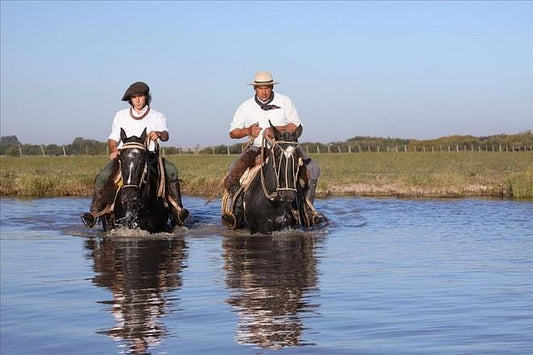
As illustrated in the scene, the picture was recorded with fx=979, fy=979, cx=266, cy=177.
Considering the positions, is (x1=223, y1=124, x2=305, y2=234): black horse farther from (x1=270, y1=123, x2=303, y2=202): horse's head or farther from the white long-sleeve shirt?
the white long-sleeve shirt

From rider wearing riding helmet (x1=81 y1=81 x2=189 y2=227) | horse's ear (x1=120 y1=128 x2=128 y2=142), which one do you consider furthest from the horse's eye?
horse's ear (x1=120 y1=128 x2=128 y2=142)

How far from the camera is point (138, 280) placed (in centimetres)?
1051

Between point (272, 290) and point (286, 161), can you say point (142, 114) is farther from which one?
point (272, 290)

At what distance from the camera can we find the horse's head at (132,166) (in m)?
13.8

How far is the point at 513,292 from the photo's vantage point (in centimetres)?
918

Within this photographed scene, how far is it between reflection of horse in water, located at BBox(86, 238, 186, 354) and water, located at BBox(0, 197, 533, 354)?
18mm

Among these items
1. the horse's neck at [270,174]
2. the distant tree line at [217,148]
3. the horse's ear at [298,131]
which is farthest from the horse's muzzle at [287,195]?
the distant tree line at [217,148]

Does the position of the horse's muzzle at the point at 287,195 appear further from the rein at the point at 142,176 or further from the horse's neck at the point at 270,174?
the rein at the point at 142,176

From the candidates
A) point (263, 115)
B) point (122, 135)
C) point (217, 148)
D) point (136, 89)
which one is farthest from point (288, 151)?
point (217, 148)

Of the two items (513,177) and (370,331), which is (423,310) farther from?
(513,177)

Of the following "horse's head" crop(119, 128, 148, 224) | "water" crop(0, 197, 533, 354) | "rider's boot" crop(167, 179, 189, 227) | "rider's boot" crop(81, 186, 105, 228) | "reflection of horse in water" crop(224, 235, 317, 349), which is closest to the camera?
"water" crop(0, 197, 533, 354)

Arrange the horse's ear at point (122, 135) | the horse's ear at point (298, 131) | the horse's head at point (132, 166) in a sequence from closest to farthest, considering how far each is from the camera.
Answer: the horse's head at point (132, 166)
the horse's ear at point (122, 135)
the horse's ear at point (298, 131)

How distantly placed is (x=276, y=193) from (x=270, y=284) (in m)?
4.46

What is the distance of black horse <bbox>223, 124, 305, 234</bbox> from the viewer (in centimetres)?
1401
